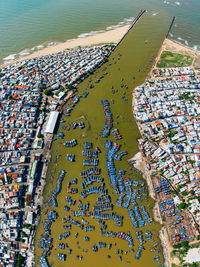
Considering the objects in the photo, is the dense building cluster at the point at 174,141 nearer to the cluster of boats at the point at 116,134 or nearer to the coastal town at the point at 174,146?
the coastal town at the point at 174,146

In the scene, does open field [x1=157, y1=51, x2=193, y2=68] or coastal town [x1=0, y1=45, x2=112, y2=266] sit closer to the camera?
coastal town [x1=0, y1=45, x2=112, y2=266]

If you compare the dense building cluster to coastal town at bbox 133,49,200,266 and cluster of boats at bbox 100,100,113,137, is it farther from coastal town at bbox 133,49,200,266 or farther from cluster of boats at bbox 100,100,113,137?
cluster of boats at bbox 100,100,113,137

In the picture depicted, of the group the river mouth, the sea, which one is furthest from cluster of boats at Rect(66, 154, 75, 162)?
the sea

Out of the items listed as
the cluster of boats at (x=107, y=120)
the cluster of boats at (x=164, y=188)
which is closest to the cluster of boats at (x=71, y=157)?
the cluster of boats at (x=107, y=120)

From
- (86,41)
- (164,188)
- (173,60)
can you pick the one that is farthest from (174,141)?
(86,41)

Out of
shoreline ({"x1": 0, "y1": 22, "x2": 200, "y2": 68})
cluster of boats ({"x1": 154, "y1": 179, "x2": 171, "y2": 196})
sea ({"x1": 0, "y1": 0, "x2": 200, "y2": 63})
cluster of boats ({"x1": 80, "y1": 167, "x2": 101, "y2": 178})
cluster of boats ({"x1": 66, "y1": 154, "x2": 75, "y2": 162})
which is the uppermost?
sea ({"x1": 0, "y1": 0, "x2": 200, "y2": 63})
